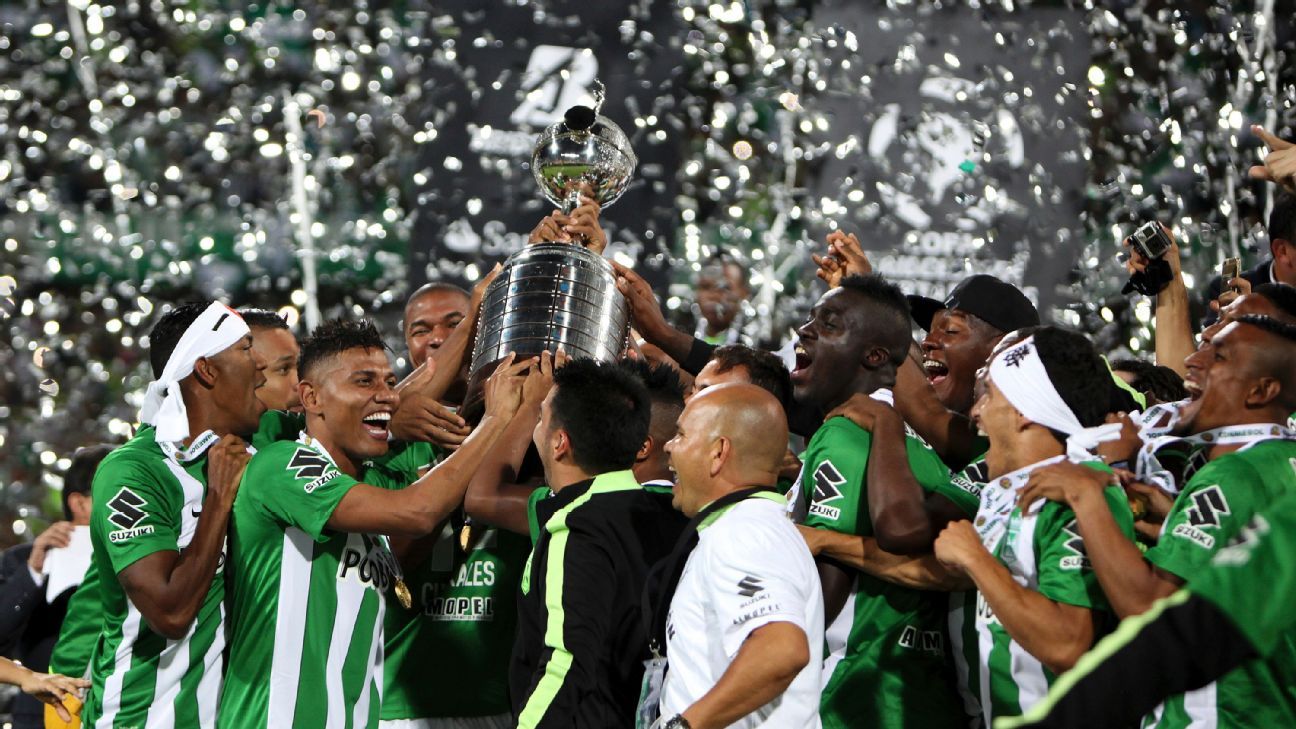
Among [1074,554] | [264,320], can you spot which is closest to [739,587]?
[1074,554]

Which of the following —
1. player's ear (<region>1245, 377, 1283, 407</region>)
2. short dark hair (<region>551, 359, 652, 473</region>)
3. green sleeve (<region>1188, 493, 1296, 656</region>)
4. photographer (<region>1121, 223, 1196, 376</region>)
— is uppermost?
photographer (<region>1121, 223, 1196, 376</region>)

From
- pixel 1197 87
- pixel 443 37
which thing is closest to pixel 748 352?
pixel 443 37

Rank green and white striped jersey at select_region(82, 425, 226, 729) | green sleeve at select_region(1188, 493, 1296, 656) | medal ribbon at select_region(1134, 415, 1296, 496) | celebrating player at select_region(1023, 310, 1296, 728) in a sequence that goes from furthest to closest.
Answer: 1. green and white striped jersey at select_region(82, 425, 226, 729)
2. medal ribbon at select_region(1134, 415, 1296, 496)
3. celebrating player at select_region(1023, 310, 1296, 728)
4. green sleeve at select_region(1188, 493, 1296, 656)

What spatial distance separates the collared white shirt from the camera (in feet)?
8.94

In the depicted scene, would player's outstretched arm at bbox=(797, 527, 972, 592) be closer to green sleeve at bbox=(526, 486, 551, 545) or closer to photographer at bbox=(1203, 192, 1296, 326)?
green sleeve at bbox=(526, 486, 551, 545)

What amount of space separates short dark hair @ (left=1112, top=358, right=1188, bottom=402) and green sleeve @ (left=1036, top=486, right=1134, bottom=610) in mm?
1517

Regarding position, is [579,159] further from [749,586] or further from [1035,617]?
[1035,617]

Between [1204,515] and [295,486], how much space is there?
6.93 feet

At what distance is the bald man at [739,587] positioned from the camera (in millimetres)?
2660

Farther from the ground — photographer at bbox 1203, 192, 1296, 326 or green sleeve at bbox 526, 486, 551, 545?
photographer at bbox 1203, 192, 1296, 326

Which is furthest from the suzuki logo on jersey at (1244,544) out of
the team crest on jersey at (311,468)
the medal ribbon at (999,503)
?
the team crest on jersey at (311,468)

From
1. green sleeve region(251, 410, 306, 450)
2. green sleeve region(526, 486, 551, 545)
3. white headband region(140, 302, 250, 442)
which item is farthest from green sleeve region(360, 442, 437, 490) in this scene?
green sleeve region(526, 486, 551, 545)

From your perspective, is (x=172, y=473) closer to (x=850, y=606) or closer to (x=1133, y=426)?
(x=850, y=606)

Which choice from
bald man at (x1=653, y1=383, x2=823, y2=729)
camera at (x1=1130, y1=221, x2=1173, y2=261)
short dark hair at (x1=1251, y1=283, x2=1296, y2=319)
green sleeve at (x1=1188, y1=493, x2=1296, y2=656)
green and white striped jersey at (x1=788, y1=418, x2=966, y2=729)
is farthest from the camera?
camera at (x1=1130, y1=221, x2=1173, y2=261)
